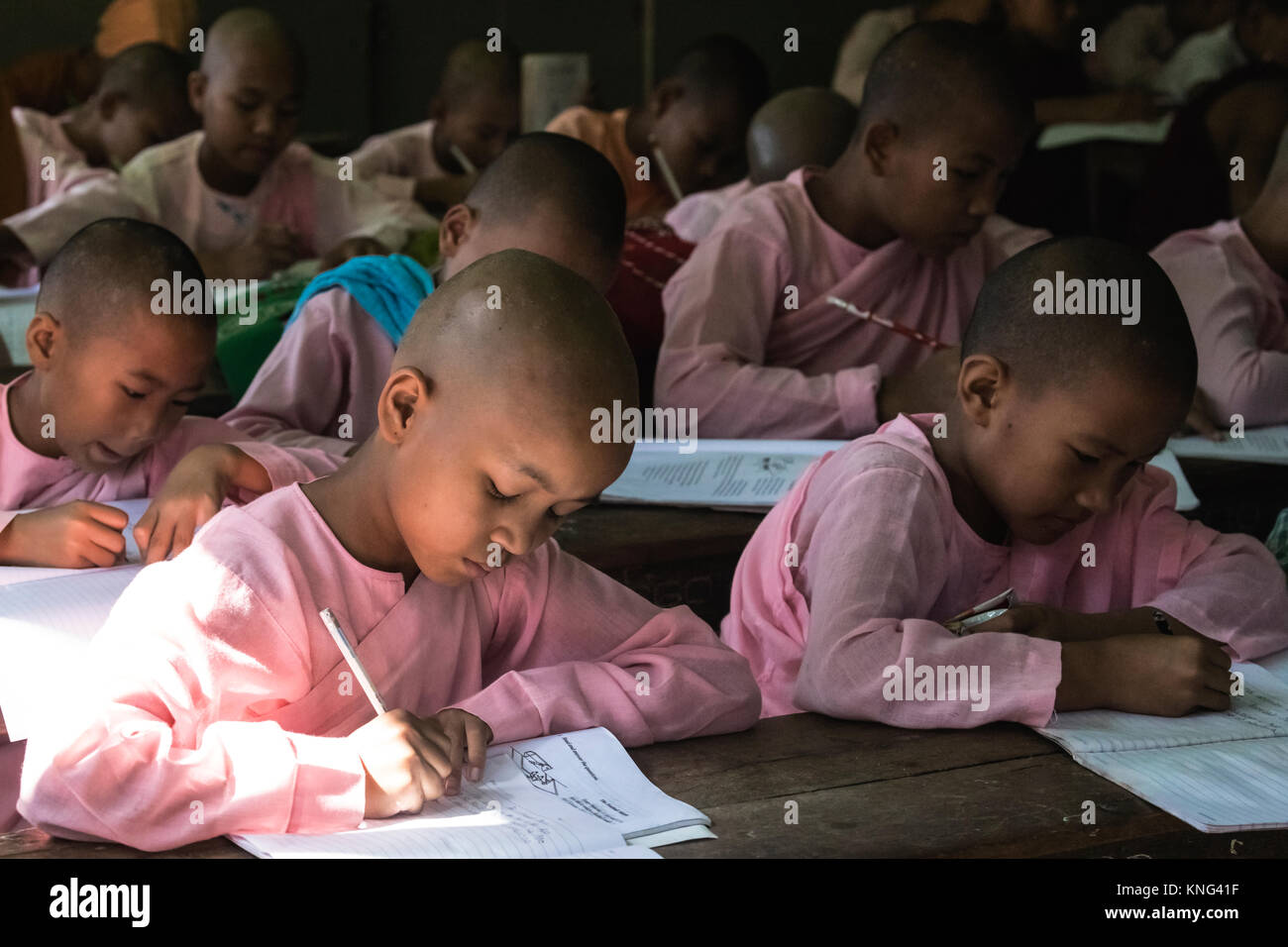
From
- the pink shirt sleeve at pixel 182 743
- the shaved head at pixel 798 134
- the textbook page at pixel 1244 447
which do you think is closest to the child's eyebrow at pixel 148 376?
the pink shirt sleeve at pixel 182 743

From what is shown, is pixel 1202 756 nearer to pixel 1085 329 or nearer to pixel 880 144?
pixel 1085 329

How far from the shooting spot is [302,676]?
1.32 meters

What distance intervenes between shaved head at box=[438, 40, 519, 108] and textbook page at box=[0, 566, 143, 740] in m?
4.00

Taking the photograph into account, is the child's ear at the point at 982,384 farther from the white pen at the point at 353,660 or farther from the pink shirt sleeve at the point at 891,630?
the white pen at the point at 353,660

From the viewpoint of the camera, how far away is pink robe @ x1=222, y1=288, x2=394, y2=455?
2.33m

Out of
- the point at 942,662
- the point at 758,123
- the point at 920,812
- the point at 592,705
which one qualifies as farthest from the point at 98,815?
the point at 758,123

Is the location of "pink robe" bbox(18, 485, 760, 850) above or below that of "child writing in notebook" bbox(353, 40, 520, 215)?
below

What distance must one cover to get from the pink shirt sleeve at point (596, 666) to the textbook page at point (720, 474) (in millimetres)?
795

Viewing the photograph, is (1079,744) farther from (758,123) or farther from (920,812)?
(758,123)

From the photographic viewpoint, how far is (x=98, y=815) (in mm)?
1097

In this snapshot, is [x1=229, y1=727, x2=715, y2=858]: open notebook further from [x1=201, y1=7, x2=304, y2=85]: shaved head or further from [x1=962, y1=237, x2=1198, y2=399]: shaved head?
[x1=201, y1=7, x2=304, y2=85]: shaved head

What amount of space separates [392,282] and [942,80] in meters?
1.05

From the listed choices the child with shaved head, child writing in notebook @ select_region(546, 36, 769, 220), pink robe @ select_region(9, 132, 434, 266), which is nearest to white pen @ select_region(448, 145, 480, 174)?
child writing in notebook @ select_region(546, 36, 769, 220)

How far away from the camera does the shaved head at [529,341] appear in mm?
1277
